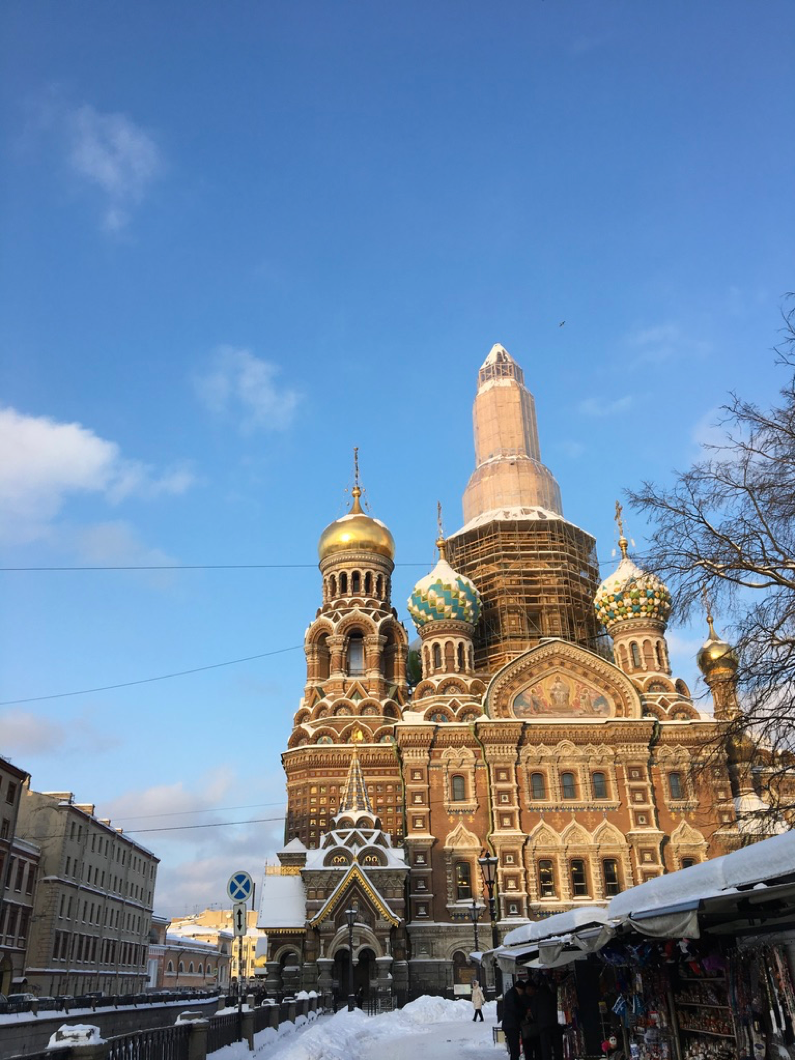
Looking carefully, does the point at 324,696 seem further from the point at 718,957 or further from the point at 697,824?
the point at 718,957

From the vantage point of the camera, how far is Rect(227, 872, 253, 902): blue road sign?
13.3 meters

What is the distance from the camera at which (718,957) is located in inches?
339

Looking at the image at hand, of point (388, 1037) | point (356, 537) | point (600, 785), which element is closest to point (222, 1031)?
point (388, 1037)

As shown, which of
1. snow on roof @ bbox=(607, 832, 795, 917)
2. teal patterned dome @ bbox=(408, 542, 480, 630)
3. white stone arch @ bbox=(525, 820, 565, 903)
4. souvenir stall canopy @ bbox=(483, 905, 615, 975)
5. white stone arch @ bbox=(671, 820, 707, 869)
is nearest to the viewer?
snow on roof @ bbox=(607, 832, 795, 917)

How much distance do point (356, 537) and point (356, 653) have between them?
628cm

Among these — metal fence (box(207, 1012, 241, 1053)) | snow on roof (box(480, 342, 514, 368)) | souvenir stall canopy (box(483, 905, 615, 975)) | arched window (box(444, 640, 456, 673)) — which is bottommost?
metal fence (box(207, 1012, 241, 1053))

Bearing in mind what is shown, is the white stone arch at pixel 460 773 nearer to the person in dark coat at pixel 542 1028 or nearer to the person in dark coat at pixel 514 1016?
the person in dark coat at pixel 514 1016

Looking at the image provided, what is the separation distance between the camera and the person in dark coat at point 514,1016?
12828 millimetres

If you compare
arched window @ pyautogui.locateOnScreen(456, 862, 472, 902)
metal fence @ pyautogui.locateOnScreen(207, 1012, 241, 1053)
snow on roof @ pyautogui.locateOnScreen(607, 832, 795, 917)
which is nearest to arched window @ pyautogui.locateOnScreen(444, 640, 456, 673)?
arched window @ pyautogui.locateOnScreen(456, 862, 472, 902)

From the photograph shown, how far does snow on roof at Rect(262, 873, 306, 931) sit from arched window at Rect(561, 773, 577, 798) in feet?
36.6

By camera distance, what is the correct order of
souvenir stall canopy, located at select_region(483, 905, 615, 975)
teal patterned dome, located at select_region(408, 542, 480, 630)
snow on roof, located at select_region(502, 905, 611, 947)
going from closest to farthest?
souvenir stall canopy, located at select_region(483, 905, 615, 975) < snow on roof, located at select_region(502, 905, 611, 947) < teal patterned dome, located at select_region(408, 542, 480, 630)

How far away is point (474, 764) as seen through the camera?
37.5 metres

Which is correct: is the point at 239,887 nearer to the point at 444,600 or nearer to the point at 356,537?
the point at 444,600

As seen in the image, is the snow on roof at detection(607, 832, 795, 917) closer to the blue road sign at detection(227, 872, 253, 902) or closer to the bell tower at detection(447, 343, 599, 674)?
the blue road sign at detection(227, 872, 253, 902)
